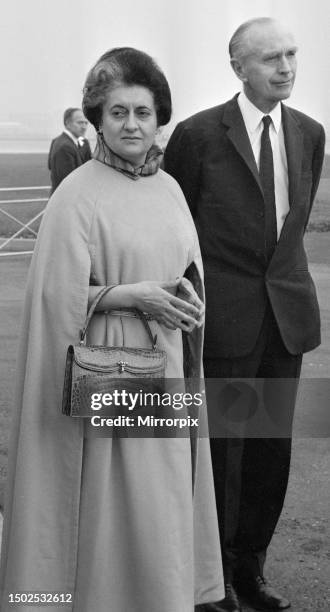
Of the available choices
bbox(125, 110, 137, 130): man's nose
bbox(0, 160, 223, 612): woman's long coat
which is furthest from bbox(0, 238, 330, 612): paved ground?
bbox(125, 110, 137, 130): man's nose

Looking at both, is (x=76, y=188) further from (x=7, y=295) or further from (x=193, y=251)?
(x=7, y=295)

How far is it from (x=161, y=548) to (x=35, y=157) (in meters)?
8.90

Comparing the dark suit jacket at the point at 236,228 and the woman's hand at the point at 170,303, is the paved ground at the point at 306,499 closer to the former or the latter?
the dark suit jacket at the point at 236,228

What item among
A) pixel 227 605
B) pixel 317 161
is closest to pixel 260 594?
pixel 227 605

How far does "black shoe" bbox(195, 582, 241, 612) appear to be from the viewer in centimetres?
352

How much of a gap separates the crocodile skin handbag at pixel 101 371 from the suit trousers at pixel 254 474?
2.12ft

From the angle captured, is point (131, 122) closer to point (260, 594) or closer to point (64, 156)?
point (260, 594)

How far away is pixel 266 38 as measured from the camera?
3432 mm

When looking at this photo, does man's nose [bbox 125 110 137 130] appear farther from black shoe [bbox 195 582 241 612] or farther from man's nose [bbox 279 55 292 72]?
black shoe [bbox 195 582 241 612]

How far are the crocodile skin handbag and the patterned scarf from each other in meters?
0.31

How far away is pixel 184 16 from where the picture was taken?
5.41m

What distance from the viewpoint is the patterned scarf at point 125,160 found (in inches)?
118

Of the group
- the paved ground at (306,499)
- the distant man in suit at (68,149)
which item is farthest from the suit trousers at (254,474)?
the distant man in suit at (68,149)

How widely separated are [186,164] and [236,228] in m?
0.23
